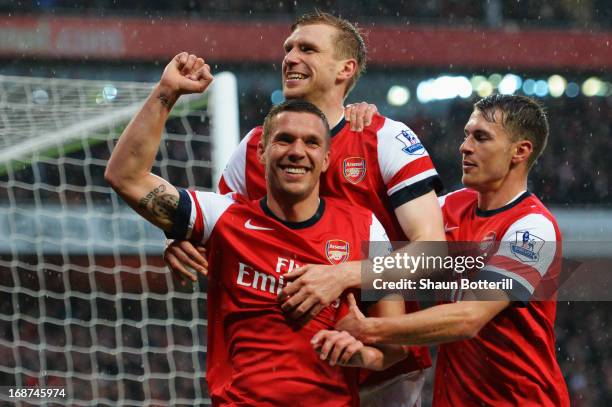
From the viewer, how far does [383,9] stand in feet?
56.3

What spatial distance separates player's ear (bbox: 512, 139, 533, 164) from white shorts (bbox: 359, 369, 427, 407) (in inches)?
34.5

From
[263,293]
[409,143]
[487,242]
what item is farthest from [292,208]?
[487,242]

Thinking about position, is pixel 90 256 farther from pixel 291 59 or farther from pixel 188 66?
pixel 188 66

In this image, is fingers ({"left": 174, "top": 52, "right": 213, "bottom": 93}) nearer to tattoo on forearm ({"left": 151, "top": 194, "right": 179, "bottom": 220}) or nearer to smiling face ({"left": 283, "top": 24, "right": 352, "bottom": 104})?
tattoo on forearm ({"left": 151, "top": 194, "right": 179, "bottom": 220})

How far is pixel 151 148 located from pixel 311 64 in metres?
0.91

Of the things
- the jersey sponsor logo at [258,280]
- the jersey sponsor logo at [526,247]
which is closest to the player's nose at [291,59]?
the jersey sponsor logo at [258,280]

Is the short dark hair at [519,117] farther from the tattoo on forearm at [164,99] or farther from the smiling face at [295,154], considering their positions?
the tattoo on forearm at [164,99]

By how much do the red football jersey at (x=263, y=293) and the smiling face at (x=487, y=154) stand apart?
48 centimetres

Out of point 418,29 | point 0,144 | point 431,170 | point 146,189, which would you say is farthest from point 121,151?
point 418,29

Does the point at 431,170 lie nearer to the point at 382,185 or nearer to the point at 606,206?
the point at 382,185

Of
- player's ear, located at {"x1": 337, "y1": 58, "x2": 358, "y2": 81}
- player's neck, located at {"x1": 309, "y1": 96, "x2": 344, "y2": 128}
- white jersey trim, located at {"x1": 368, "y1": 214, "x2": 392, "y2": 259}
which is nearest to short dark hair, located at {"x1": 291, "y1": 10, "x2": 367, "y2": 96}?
player's ear, located at {"x1": 337, "y1": 58, "x2": 358, "y2": 81}

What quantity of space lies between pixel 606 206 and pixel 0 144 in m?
11.6

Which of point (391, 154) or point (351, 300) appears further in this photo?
point (391, 154)

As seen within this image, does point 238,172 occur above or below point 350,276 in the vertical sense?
above
